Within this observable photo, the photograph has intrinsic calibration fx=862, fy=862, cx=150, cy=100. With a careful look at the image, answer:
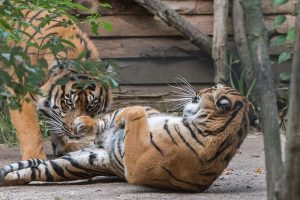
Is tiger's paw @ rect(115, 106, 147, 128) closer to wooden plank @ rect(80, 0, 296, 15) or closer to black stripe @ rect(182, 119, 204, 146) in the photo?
black stripe @ rect(182, 119, 204, 146)

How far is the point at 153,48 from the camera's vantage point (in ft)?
29.5

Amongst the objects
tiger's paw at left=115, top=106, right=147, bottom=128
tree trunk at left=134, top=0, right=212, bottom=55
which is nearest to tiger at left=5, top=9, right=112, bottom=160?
tiger's paw at left=115, top=106, right=147, bottom=128

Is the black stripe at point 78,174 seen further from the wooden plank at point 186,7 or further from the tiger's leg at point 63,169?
the wooden plank at point 186,7

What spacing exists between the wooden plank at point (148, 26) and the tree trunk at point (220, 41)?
0.36 metres

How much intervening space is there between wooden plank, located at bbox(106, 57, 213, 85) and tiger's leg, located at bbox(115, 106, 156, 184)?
3.87 m

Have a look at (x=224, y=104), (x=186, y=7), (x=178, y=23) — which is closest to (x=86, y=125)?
(x=224, y=104)

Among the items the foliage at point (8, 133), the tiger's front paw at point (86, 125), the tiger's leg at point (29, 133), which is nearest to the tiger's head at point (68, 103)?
the tiger's leg at point (29, 133)

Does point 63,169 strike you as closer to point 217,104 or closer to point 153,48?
point 217,104

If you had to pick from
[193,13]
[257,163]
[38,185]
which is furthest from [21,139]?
[193,13]

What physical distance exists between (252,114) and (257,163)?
142cm

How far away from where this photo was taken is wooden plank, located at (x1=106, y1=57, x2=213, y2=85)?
29.4ft

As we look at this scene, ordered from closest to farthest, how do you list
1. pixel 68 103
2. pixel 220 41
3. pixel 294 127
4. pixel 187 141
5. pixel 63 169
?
pixel 294 127, pixel 187 141, pixel 63 169, pixel 68 103, pixel 220 41

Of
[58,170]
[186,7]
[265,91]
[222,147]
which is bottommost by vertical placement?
[58,170]

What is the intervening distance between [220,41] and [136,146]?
382 cm
